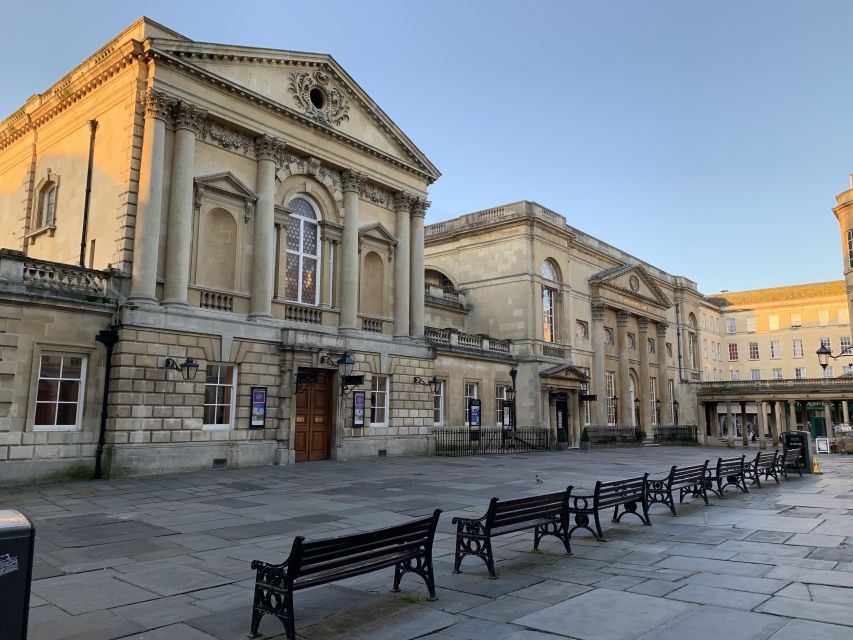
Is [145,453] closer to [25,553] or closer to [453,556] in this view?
[453,556]

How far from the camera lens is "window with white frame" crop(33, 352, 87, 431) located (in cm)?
1598

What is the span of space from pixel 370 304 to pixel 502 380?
10.6 meters

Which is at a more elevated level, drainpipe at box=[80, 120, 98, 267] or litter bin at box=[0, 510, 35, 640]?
drainpipe at box=[80, 120, 98, 267]

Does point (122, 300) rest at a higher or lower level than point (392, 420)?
higher

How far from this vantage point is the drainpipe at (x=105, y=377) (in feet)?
54.0

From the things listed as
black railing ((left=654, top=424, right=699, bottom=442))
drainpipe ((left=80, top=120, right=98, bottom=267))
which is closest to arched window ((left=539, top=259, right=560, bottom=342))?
black railing ((left=654, top=424, right=699, bottom=442))

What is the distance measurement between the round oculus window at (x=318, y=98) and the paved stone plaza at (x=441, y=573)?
1562cm

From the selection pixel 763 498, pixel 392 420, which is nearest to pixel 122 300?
pixel 392 420

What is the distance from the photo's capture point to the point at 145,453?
55.5 feet

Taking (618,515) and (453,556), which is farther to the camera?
(618,515)

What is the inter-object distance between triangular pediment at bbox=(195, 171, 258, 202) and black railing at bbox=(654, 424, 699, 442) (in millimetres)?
37101

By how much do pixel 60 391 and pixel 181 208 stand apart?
20.2 ft

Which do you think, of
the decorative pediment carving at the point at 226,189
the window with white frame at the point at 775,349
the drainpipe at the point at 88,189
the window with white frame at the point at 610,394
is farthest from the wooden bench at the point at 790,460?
the window with white frame at the point at 775,349

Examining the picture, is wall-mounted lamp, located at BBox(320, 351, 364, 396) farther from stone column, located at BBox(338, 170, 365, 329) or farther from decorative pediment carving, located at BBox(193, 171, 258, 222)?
decorative pediment carving, located at BBox(193, 171, 258, 222)
